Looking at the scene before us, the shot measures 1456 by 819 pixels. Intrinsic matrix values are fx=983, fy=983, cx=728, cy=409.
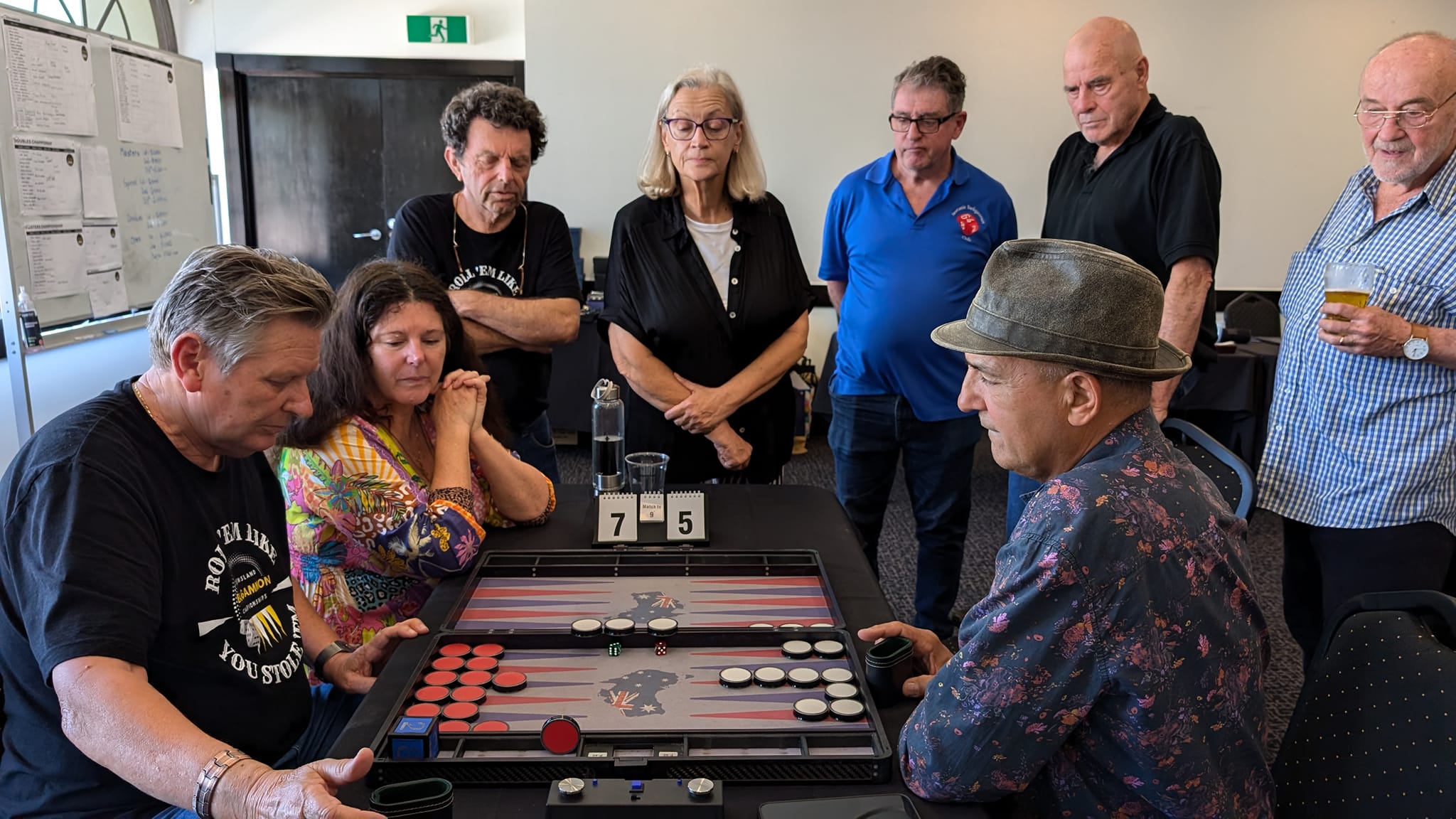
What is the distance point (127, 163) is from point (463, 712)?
11.0 ft

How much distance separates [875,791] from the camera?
3.59ft

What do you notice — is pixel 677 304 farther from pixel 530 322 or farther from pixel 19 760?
pixel 19 760

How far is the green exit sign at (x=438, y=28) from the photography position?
6.13 m

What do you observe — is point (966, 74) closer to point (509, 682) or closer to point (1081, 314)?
point (1081, 314)

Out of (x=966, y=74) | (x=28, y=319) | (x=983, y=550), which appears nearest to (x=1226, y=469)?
(x=983, y=550)

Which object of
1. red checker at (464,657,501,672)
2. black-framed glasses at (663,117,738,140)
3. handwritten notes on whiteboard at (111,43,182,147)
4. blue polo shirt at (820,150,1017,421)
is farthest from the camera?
handwritten notes on whiteboard at (111,43,182,147)

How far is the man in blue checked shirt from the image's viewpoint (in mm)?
1918

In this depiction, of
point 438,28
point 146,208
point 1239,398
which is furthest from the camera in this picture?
point 438,28

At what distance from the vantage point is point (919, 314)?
2773 millimetres

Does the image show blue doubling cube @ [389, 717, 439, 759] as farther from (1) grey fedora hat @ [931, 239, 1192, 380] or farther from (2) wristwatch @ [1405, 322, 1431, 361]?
(2) wristwatch @ [1405, 322, 1431, 361]

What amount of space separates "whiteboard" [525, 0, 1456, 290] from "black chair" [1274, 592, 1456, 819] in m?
5.01

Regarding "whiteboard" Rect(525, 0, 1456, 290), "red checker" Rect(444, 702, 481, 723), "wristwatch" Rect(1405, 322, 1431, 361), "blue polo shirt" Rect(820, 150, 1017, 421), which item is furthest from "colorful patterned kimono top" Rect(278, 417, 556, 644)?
"whiteboard" Rect(525, 0, 1456, 290)

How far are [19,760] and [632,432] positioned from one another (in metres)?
1.51

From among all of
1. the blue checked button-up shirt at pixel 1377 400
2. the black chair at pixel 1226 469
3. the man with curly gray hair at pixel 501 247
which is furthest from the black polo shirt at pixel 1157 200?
the man with curly gray hair at pixel 501 247
